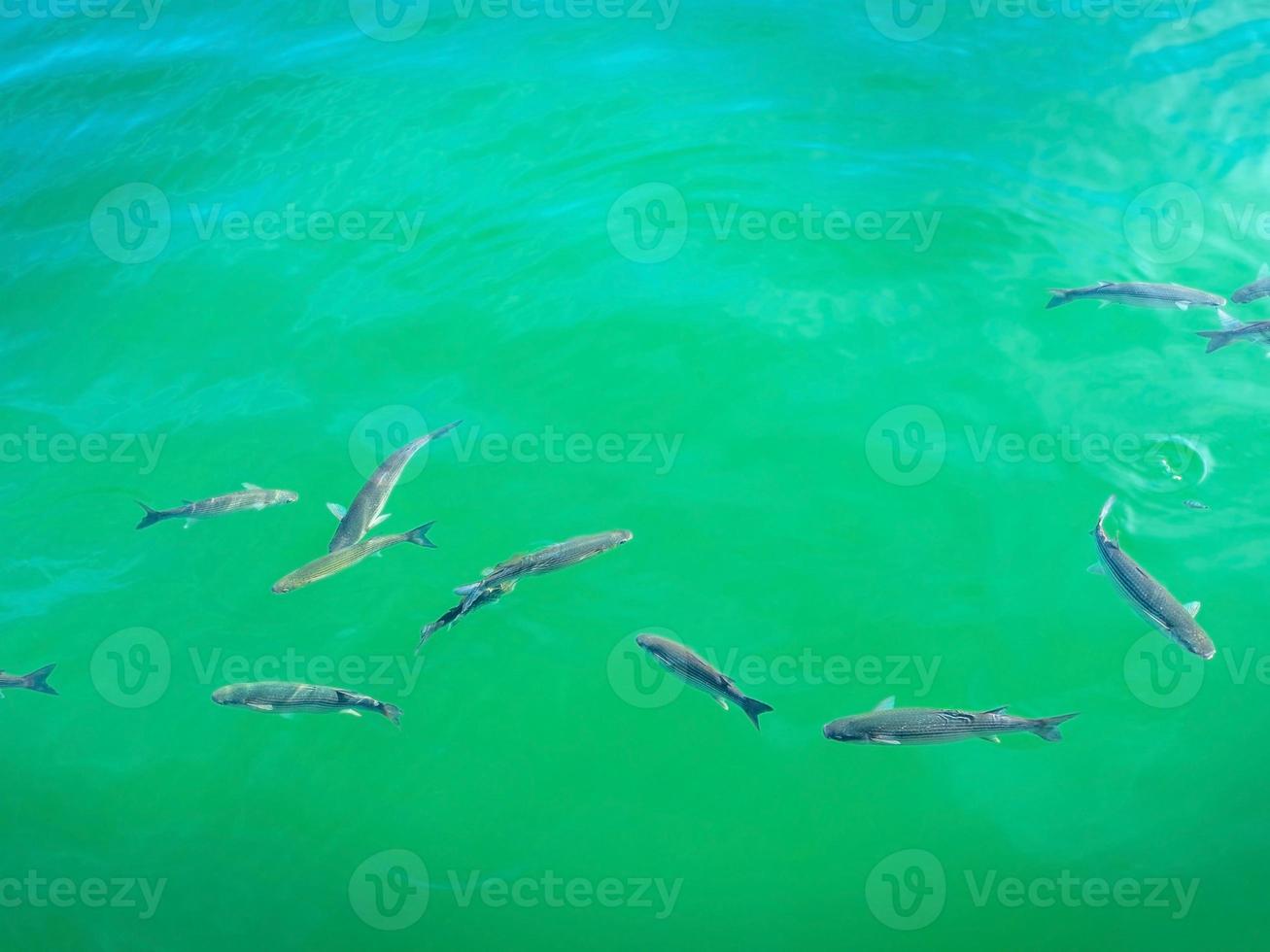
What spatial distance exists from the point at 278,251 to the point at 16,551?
128 inches

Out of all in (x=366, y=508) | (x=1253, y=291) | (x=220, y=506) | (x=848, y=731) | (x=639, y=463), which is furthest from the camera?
(x=639, y=463)

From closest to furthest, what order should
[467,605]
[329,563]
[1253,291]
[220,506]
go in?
[467,605] < [329,563] < [220,506] < [1253,291]

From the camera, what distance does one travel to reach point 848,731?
4.15 metres

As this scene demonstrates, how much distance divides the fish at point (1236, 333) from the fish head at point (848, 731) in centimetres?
377

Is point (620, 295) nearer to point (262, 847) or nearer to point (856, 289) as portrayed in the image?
point (856, 289)

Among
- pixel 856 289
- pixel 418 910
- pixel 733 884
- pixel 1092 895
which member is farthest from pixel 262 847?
pixel 856 289

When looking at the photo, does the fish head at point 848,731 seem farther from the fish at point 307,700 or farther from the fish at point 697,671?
the fish at point 307,700

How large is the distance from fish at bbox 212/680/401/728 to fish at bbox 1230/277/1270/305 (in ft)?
20.5

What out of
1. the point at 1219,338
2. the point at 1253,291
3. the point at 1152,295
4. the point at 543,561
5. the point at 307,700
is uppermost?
the point at 1152,295

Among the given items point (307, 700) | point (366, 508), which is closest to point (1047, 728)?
point (307, 700)

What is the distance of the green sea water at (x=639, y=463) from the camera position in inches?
189

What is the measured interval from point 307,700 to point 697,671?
204cm

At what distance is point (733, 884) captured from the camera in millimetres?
4684

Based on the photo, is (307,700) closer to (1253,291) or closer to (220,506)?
(220,506)
